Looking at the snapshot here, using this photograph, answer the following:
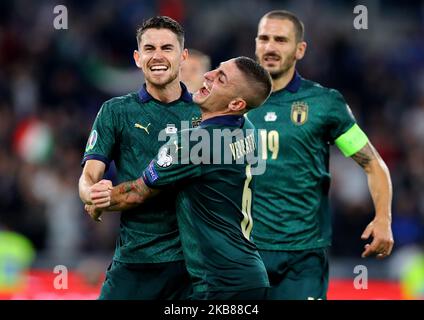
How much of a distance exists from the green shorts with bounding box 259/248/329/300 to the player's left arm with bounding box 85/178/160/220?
178 centimetres

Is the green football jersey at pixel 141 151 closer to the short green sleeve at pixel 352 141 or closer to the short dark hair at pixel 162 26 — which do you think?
the short dark hair at pixel 162 26

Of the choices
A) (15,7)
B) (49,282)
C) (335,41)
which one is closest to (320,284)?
(49,282)

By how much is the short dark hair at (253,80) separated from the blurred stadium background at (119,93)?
4554mm

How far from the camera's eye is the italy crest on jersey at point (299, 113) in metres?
7.88

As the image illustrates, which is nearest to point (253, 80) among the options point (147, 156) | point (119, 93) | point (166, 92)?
point (166, 92)

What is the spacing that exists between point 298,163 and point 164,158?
1938mm

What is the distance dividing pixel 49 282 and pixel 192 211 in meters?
5.46

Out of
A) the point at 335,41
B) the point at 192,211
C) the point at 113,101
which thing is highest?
the point at 335,41

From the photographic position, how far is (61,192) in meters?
13.5

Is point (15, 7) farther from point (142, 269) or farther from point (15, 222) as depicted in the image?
point (142, 269)

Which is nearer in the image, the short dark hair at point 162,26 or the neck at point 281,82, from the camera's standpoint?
the short dark hair at point 162,26

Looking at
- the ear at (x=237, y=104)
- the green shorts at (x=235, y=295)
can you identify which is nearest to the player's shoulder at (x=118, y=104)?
the ear at (x=237, y=104)

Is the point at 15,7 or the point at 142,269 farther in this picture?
the point at 15,7

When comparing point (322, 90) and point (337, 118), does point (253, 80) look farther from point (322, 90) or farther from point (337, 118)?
point (322, 90)
